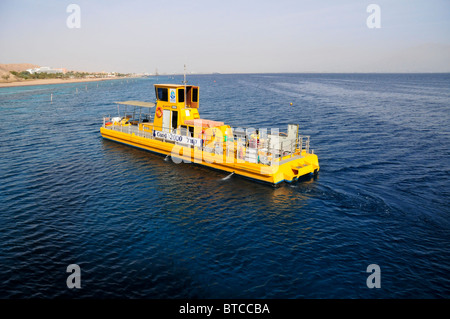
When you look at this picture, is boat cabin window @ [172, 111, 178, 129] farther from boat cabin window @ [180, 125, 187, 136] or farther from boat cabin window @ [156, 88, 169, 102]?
boat cabin window @ [156, 88, 169, 102]

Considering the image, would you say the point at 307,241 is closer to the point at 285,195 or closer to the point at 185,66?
the point at 285,195

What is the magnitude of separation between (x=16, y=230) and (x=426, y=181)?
25.8 m

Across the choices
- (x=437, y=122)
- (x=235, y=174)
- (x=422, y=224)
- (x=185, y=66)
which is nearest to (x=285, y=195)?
(x=235, y=174)

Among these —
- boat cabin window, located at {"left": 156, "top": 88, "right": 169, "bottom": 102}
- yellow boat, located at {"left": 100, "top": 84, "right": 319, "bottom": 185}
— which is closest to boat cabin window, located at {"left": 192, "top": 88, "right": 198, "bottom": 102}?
yellow boat, located at {"left": 100, "top": 84, "right": 319, "bottom": 185}

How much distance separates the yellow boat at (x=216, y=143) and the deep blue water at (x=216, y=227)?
0.99 m

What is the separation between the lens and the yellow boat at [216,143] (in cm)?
2083

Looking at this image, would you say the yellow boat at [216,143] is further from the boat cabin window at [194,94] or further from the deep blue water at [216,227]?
the deep blue water at [216,227]

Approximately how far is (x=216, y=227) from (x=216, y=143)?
9.53 m
